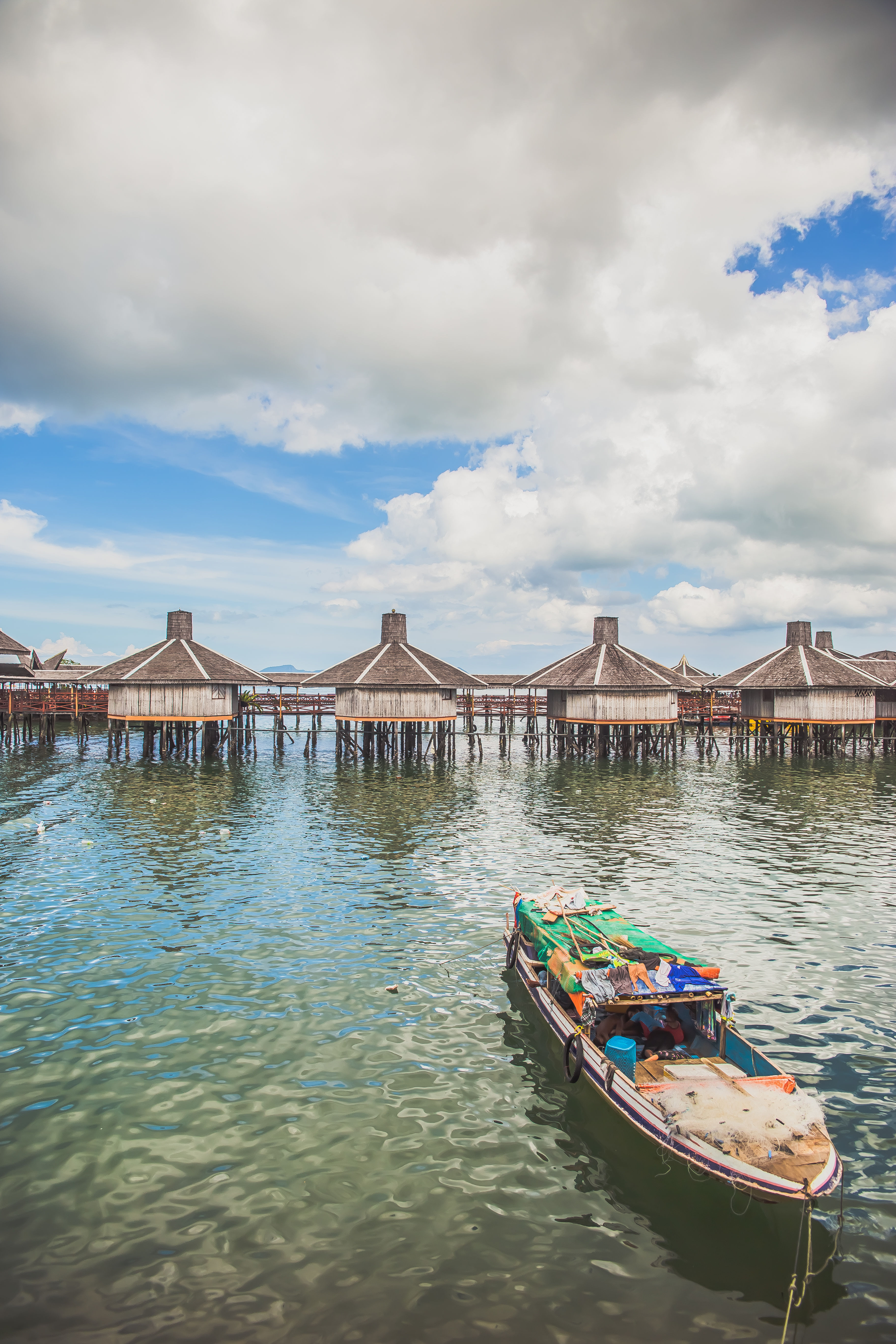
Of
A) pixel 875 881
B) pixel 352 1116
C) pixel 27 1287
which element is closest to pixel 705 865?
pixel 875 881

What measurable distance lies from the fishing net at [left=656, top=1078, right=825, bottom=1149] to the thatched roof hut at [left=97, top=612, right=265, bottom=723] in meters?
38.5

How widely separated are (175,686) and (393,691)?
1306cm

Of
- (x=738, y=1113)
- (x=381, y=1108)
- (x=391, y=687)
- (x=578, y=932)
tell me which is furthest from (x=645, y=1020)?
(x=391, y=687)

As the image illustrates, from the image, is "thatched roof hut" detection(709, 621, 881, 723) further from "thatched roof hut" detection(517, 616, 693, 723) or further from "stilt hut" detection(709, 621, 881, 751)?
"thatched roof hut" detection(517, 616, 693, 723)

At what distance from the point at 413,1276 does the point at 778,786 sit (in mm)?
33690

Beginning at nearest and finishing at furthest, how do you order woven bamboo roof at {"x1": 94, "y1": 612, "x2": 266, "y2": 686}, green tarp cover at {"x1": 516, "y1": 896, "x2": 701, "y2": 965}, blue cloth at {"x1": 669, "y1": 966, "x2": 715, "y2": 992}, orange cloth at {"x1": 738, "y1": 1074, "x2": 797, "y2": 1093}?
orange cloth at {"x1": 738, "y1": 1074, "x2": 797, "y2": 1093}
blue cloth at {"x1": 669, "y1": 966, "x2": 715, "y2": 992}
green tarp cover at {"x1": 516, "y1": 896, "x2": 701, "y2": 965}
woven bamboo roof at {"x1": 94, "y1": 612, "x2": 266, "y2": 686}

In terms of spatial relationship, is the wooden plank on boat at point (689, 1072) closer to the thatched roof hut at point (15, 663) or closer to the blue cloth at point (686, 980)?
the blue cloth at point (686, 980)

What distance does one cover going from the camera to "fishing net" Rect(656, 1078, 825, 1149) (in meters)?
7.72

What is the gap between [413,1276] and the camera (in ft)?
22.8

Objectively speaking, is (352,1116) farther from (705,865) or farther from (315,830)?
Answer: (315,830)

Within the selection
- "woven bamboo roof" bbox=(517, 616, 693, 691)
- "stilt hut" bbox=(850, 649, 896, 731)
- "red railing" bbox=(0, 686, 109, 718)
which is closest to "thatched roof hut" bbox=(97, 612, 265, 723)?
"red railing" bbox=(0, 686, 109, 718)

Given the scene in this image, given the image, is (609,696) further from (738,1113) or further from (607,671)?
(738,1113)

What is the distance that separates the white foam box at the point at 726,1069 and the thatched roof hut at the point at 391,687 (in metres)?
33.5

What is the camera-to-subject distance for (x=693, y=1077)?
9.26 metres
